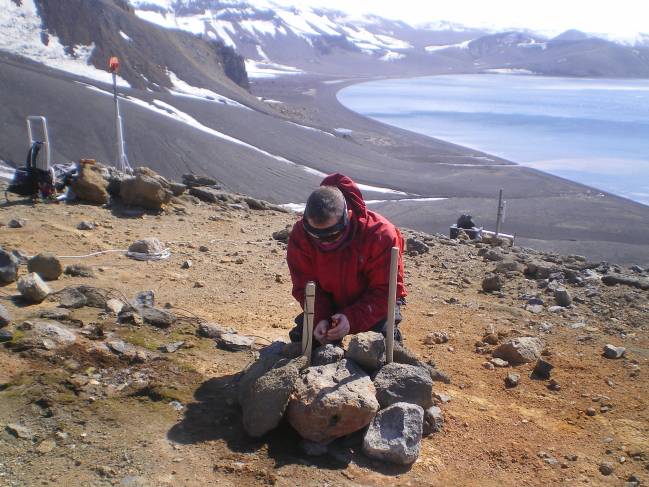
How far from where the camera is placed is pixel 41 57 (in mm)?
21078

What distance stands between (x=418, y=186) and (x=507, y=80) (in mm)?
57938

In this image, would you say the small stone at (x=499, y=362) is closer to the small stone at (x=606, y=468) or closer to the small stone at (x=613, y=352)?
the small stone at (x=613, y=352)

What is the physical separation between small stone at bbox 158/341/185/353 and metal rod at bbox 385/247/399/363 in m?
1.14

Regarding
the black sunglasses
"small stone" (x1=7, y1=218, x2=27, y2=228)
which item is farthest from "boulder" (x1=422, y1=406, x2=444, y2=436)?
"small stone" (x1=7, y1=218, x2=27, y2=228)

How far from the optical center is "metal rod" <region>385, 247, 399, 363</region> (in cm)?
308

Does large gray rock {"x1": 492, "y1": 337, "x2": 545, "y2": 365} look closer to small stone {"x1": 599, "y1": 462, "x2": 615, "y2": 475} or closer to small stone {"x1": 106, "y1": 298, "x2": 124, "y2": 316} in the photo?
small stone {"x1": 599, "y1": 462, "x2": 615, "y2": 475}

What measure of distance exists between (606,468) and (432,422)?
A: 0.78 m

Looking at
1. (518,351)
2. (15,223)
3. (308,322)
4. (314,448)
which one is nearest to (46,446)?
(314,448)

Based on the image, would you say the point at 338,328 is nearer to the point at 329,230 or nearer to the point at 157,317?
the point at 329,230

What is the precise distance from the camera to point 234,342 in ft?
12.8

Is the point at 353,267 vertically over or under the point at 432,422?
over

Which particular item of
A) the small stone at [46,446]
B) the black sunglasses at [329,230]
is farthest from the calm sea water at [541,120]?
the small stone at [46,446]

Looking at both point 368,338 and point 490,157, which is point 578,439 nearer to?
point 368,338

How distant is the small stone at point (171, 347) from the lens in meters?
3.59
